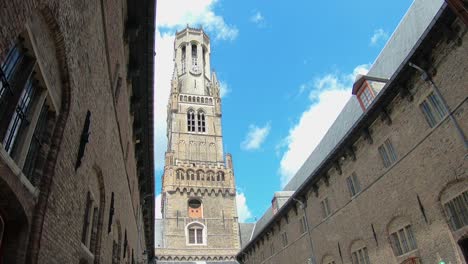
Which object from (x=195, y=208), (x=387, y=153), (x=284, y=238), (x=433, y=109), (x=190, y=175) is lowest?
(x=284, y=238)

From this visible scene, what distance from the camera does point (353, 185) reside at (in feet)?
54.8

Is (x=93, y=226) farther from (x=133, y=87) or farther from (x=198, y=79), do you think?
(x=198, y=79)

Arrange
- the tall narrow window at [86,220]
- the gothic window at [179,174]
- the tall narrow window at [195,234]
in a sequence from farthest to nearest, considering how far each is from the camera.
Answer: the gothic window at [179,174] < the tall narrow window at [195,234] < the tall narrow window at [86,220]

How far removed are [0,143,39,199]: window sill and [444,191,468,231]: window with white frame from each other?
1134cm

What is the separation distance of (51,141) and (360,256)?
15.2 m

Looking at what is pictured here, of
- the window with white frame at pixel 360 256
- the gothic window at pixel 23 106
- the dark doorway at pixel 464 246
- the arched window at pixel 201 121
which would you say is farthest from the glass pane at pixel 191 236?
the gothic window at pixel 23 106

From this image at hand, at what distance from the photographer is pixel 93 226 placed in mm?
8219

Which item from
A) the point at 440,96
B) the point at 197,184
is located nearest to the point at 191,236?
the point at 197,184

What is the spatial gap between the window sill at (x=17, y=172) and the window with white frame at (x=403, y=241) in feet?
41.9

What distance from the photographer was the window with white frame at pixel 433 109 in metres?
11.3

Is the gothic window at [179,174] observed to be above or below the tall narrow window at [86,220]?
above

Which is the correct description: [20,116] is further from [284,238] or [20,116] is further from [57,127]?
[284,238]

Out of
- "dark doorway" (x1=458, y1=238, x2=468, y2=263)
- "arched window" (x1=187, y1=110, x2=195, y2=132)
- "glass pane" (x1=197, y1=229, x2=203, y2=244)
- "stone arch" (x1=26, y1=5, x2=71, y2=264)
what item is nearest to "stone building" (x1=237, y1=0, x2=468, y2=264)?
"dark doorway" (x1=458, y1=238, x2=468, y2=263)

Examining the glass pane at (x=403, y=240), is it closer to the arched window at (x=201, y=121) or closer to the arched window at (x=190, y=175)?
the arched window at (x=190, y=175)
